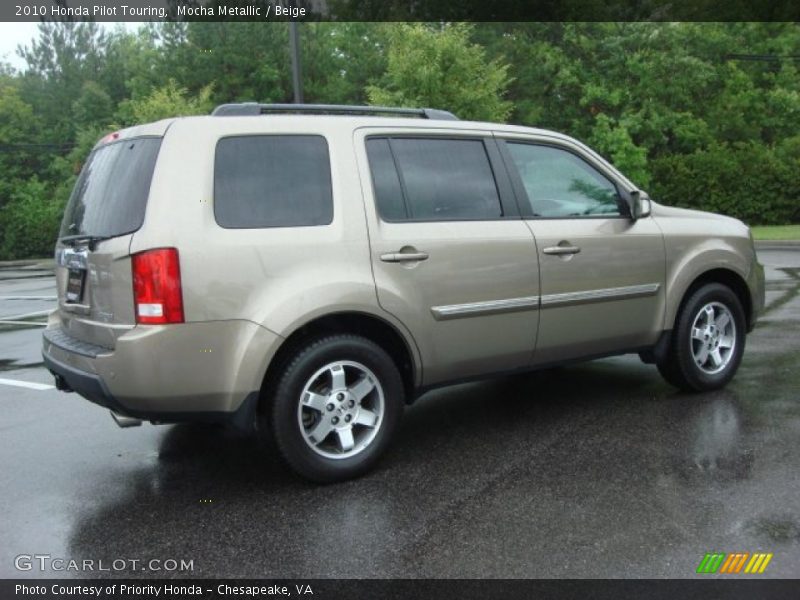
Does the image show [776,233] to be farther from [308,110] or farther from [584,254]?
[308,110]

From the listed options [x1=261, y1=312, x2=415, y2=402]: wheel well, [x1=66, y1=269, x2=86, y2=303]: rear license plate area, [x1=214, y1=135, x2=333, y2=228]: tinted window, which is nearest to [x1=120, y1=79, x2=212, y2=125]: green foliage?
[x1=66, y1=269, x2=86, y2=303]: rear license plate area

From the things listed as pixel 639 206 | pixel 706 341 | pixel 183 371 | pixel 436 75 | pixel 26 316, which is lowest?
pixel 26 316

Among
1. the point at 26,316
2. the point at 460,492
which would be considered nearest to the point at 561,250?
the point at 460,492

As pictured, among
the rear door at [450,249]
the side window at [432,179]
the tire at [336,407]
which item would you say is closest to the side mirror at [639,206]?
the rear door at [450,249]

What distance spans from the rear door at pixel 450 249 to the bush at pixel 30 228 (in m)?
33.7

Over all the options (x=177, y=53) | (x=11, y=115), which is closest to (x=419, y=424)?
(x=177, y=53)

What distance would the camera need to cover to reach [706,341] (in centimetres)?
549

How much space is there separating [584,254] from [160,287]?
261cm

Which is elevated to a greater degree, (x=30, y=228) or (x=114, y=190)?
(x=114, y=190)

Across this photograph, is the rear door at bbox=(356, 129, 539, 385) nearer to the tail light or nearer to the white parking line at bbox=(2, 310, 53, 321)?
the tail light

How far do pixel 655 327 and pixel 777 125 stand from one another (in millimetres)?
29338

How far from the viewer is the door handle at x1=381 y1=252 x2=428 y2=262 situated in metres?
4.14

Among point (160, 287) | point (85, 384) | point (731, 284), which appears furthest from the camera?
point (731, 284)

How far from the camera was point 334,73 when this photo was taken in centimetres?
3650
